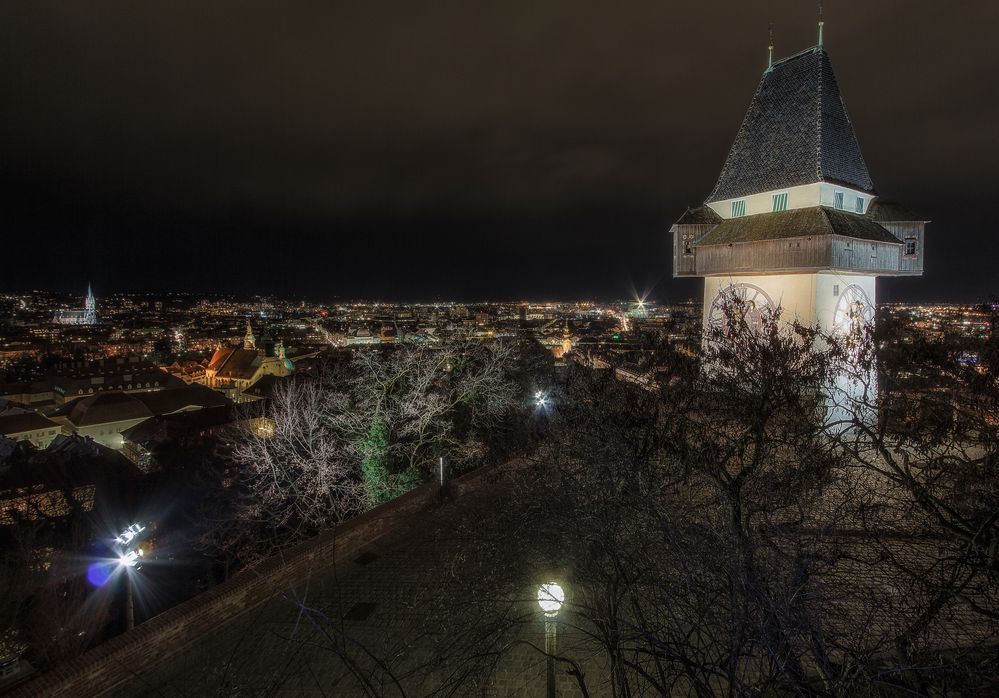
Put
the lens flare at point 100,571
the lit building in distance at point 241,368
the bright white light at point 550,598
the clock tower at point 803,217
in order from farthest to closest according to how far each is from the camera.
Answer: the lit building in distance at point 241,368 → the clock tower at point 803,217 → the lens flare at point 100,571 → the bright white light at point 550,598

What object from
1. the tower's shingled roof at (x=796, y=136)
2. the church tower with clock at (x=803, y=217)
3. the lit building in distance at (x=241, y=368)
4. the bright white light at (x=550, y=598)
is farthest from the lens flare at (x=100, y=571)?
the lit building in distance at (x=241, y=368)

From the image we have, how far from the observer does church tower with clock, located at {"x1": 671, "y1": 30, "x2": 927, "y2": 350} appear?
16.4 metres

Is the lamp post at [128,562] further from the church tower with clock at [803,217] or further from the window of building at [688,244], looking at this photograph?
the window of building at [688,244]

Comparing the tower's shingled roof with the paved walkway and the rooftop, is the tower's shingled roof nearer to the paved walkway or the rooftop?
the rooftop

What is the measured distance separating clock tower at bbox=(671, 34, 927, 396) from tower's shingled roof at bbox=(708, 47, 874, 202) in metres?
0.04

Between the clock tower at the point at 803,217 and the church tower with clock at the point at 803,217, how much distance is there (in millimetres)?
33

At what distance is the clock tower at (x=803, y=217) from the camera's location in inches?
646

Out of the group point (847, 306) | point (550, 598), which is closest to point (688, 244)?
point (847, 306)

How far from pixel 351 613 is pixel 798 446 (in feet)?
24.1

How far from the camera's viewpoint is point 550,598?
466 centimetres

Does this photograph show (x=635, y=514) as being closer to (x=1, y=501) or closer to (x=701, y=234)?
(x=701, y=234)

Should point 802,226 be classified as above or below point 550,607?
above

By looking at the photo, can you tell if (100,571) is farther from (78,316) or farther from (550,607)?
(78,316)

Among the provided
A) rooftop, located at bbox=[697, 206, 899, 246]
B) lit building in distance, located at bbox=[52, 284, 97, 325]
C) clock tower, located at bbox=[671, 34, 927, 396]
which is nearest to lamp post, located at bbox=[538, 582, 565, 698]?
clock tower, located at bbox=[671, 34, 927, 396]
